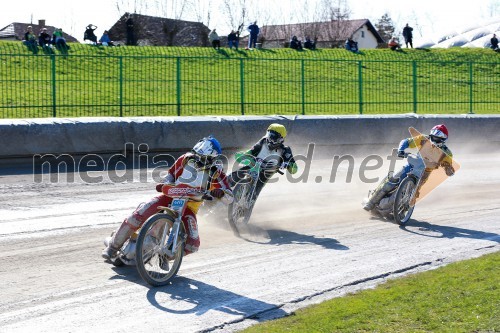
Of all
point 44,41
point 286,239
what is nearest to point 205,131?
point 286,239

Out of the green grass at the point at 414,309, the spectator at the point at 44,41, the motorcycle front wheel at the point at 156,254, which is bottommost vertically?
the green grass at the point at 414,309

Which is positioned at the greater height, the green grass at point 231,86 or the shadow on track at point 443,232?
the green grass at point 231,86

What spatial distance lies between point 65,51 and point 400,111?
51.4 ft

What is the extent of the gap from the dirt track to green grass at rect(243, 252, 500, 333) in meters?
0.31

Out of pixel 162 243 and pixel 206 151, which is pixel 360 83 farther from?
pixel 162 243

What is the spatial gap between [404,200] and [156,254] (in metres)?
5.50

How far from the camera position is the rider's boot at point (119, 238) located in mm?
8617

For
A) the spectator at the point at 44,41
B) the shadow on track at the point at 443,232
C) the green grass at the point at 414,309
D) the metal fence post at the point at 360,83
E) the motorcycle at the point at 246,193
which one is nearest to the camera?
the green grass at the point at 414,309

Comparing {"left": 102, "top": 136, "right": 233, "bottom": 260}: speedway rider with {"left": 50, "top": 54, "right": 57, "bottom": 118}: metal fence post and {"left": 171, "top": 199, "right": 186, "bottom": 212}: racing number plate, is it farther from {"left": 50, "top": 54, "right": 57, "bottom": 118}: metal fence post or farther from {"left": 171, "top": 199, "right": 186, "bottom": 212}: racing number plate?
{"left": 50, "top": 54, "right": 57, "bottom": 118}: metal fence post

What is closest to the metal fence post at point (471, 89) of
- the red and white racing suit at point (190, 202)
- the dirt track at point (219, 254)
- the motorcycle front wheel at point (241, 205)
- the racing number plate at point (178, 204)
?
the dirt track at point (219, 254)

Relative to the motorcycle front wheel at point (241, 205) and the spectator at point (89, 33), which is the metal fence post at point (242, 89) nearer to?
the motorcycle front wheel at point (241, 205)

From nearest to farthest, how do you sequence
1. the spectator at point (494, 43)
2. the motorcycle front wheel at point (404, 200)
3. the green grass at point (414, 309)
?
the green grass at point (414, 309) → the motorcycle front wheel at point (404, 200) → the spectator at point (494, 43)

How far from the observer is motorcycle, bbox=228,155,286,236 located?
11305 mm

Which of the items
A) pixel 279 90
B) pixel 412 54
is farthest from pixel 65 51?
pixel 412 54
